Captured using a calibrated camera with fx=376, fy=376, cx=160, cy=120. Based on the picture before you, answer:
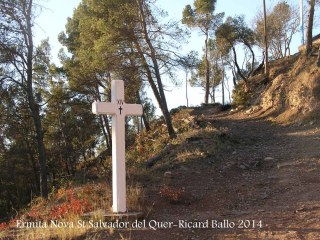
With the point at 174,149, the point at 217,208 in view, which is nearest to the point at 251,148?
the point at 174,149

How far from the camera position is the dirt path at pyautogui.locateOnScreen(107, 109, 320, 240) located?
5.89 meters

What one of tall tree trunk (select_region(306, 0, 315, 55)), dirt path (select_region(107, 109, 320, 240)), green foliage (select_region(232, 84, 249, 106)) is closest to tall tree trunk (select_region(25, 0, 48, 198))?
dirt path (select_region(107, 109, 320, 240))

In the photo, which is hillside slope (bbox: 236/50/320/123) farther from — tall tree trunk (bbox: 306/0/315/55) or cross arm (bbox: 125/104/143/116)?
cross arm (bbox: 125/104/143/116)

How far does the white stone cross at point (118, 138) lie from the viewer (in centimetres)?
673

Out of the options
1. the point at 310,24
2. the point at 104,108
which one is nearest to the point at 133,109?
the point at 104,108

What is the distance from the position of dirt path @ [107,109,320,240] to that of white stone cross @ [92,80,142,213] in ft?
2.23

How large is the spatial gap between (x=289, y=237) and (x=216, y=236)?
3.51 ft

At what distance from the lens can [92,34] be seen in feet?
68.2

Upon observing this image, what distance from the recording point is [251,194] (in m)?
8.19

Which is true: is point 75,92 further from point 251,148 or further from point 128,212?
point 128,212

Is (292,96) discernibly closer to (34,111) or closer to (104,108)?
(34,111)

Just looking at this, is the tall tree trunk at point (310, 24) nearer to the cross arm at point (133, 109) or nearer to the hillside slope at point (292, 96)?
the hillside slope at point (292, 96)

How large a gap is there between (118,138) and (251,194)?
3.29 m

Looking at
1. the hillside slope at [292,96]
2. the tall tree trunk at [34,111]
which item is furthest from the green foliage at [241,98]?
the tall tree trunk at [34,111]
